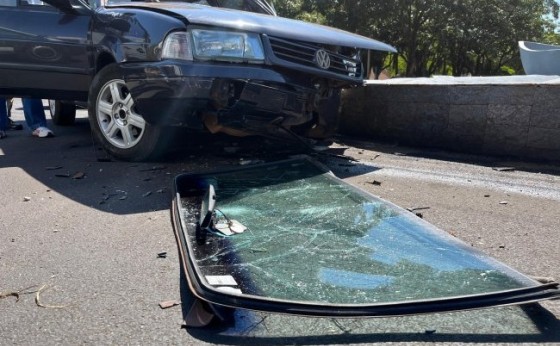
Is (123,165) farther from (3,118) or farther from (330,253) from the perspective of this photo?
(3,118)

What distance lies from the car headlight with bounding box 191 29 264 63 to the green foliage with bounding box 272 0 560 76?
22.3 meters

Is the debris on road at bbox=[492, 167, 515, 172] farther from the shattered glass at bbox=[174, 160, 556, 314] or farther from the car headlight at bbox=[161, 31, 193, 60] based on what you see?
the car headlight at bbox=[161, 31, 193, 60]

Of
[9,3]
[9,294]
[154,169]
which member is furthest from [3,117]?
[9,294]

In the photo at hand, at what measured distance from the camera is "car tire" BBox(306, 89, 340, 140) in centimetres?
550

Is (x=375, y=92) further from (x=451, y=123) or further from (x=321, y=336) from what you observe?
(x=321, y=336)

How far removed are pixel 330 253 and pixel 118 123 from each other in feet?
9.62

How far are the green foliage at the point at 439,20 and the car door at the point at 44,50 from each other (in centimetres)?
2134

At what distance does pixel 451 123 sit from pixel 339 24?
20.8 m

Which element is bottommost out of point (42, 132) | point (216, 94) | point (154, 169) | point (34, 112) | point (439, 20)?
point (42, 132)

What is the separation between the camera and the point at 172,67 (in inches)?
172

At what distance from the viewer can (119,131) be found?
5273 mm

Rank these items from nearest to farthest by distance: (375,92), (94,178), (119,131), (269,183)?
(269,183) → (94,178) → (119,131) → (375,92)

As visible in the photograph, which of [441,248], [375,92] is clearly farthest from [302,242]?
[375,92]

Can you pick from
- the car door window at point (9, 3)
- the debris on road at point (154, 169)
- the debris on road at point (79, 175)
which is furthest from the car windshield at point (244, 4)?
the debris on road at point (79, 175)
